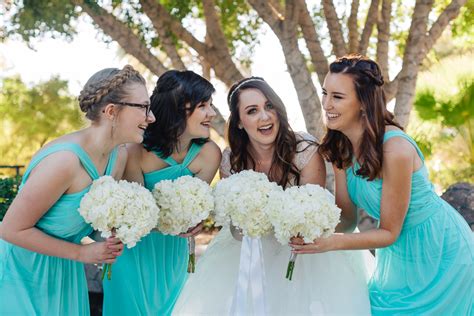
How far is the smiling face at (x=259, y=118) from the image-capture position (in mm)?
4363

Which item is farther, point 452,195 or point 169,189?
point 452,195

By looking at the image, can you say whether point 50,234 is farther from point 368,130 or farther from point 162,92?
point 368,130

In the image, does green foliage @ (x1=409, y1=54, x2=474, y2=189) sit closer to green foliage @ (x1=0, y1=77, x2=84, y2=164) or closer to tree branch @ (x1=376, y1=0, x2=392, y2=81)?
tree branch @ (x1=376, y1=0, x2=392, y2=81)

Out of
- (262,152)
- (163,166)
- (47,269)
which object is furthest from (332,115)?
(47,269)

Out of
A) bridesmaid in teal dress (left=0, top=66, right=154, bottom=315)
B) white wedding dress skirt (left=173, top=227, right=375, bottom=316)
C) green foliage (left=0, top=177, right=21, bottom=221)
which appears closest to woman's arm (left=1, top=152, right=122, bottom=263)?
bridesmaid in teal dress (left=0, top=66, right=154, bottom=315)

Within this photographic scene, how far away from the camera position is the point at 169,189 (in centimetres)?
389

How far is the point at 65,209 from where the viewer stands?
11.5 feet

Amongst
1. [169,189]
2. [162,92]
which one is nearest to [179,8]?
[162,92]

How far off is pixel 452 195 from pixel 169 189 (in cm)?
433

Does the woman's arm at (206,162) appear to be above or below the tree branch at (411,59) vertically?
below

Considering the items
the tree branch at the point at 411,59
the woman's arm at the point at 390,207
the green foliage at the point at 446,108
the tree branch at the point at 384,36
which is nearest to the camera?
the woman's arm at the point at 390,207

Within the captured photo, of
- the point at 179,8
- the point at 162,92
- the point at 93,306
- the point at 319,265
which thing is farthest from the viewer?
the point at 179,8

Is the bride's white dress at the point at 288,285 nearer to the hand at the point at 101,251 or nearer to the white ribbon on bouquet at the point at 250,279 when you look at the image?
the white ribbon on bouquet at the point at 250,279

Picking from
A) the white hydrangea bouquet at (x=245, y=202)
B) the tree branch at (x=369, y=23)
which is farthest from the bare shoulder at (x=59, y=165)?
the tree branch at (x=369, y=23)
